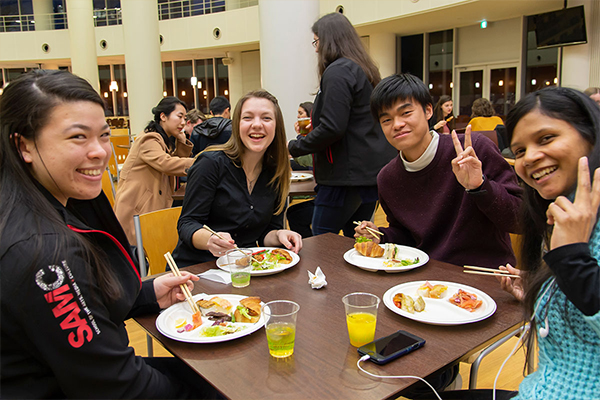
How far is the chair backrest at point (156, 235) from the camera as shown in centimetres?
216

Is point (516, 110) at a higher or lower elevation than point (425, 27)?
lower

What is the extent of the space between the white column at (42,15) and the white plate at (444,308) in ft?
58.3

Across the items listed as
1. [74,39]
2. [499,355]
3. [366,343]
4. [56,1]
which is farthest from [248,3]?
[366,343]

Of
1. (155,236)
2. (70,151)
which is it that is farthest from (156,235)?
(70,151)

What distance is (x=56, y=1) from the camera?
622 inches

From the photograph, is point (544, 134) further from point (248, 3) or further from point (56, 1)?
point (56, 1)

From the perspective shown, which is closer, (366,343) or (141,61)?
(366,343)

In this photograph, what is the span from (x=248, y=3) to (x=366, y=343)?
1328cm

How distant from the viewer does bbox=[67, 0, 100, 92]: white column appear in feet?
38.4

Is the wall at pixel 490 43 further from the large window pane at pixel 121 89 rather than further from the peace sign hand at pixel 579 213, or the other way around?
the large window pane at pixel 121 89

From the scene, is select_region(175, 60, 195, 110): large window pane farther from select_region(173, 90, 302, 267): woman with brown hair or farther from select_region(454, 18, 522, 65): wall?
select_region(173, 90, 302, 267): woman with brown hair

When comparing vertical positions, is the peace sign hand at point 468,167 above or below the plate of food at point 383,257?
above

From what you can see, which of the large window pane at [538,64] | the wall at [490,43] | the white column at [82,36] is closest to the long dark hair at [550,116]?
the large window pane at [538,64]

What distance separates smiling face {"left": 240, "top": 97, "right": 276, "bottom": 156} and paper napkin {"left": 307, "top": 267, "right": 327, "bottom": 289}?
2.66 ft
